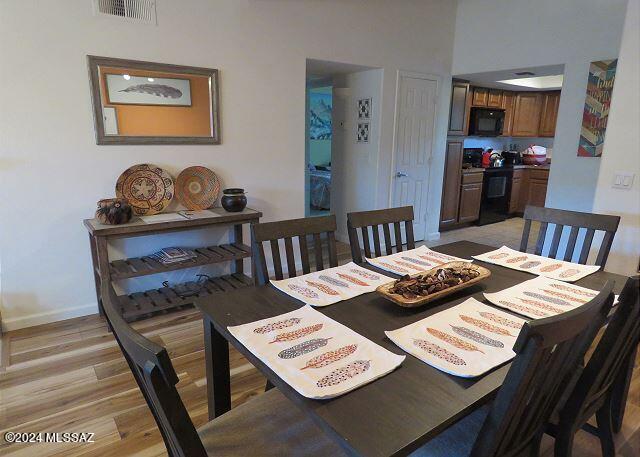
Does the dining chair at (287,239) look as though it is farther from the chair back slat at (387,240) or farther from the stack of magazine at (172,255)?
the stack of magazine at (172,255)

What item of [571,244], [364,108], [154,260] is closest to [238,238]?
[154,260]

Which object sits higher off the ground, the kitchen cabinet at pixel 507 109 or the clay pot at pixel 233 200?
the kitchen cabinet at pixel 507 109

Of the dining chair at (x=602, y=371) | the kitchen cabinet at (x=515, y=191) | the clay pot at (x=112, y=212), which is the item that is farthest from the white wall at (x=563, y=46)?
the clay pot at (x=112, y=212)

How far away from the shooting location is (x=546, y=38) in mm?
3900

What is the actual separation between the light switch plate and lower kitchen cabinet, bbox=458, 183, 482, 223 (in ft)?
10.2

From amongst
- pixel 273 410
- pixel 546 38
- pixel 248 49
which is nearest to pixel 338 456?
pixel 273 410

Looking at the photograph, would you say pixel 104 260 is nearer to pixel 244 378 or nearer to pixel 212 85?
pixel 244 378

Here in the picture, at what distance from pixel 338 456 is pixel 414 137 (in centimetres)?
404

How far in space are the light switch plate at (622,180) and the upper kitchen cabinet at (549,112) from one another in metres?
4.11

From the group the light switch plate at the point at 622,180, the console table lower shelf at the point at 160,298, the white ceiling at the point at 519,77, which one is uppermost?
the white ceiling at the point at 519,77

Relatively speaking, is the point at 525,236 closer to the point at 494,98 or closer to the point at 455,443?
the point at 455,443

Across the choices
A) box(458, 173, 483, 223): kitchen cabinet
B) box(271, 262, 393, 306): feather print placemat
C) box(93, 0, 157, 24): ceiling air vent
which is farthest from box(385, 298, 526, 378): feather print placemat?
box(458, 173, 483, 223): kitchen cabinet

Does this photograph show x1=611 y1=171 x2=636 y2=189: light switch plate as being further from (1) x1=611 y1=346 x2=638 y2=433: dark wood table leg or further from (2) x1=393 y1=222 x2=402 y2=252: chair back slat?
(2) x1=393 y1=222 x2=402 y2=252: chair back slat

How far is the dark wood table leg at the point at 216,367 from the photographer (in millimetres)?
1451
